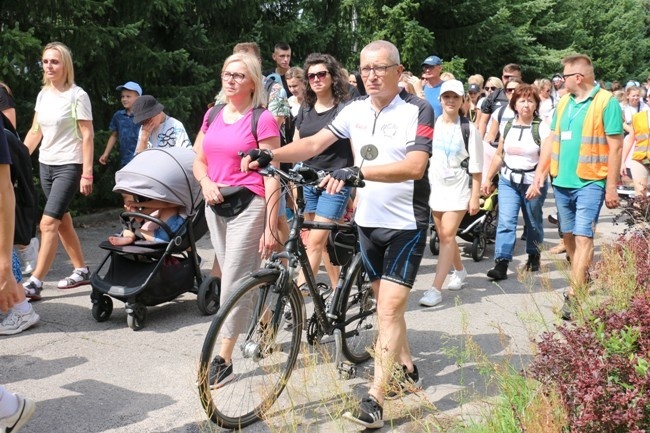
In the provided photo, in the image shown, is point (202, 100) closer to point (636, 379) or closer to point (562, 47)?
point (636, 379)

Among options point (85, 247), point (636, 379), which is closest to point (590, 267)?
point (636, 379)

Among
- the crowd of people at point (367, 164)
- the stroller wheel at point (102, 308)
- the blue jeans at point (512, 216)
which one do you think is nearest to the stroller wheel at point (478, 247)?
the crowd of people at point (367, 164)

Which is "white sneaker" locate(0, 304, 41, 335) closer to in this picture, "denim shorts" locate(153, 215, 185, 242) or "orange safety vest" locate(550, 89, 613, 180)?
"denim shorts" locate(153, 215, 185, 242)

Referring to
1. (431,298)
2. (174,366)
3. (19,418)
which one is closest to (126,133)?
(431,298)

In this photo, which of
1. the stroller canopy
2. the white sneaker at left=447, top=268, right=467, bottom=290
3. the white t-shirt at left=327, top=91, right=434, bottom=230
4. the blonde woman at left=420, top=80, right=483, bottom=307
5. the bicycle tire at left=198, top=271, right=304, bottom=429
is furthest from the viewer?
the white sneaker at left=447, top=268, right=467, bottom=290

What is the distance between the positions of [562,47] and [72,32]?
26867mm

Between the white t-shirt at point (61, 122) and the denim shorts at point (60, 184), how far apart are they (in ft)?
0.20

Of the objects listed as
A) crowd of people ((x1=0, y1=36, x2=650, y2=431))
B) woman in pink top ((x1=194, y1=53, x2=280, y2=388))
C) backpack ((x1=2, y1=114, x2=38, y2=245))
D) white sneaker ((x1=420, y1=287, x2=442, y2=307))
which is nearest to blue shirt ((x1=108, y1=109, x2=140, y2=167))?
crowd of people ((x1=0, y1=36, x2=650, y2=431))

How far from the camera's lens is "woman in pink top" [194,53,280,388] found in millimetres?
4727

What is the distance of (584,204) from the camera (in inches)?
252

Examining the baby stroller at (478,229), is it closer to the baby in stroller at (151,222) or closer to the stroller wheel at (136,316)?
the baby in stroller at (151,222)

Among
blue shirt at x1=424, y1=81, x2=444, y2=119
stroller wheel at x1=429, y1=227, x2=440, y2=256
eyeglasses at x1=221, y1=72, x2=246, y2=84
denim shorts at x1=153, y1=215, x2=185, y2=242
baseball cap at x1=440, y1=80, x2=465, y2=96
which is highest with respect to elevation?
eyeglasses at x1=221, y1=72, x2=246, y2=84

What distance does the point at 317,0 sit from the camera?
46.1ft

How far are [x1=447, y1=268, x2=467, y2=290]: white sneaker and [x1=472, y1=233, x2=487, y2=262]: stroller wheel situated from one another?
122 centimetres
